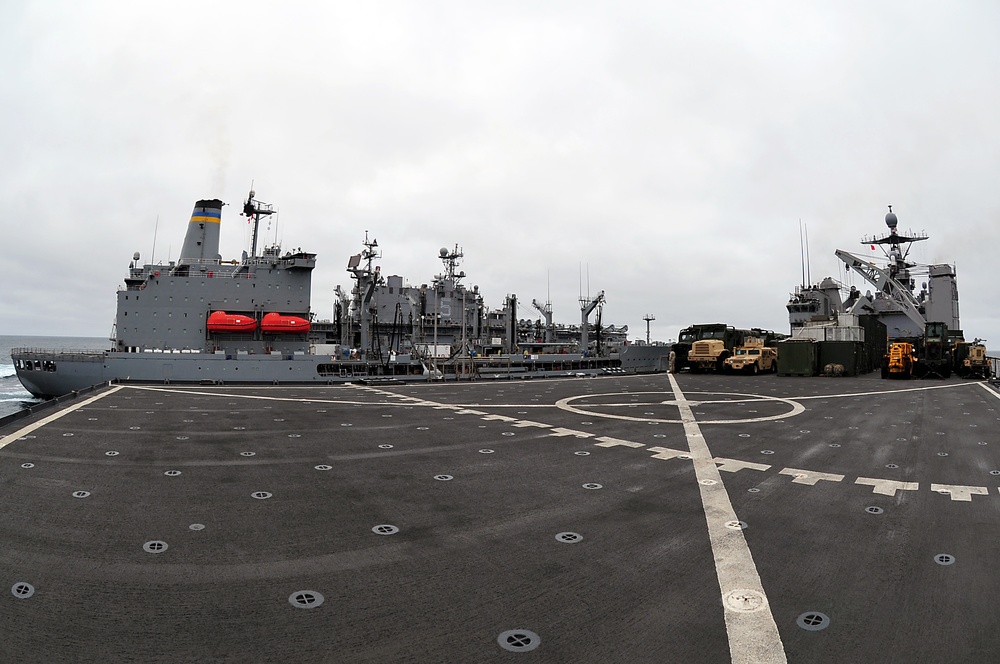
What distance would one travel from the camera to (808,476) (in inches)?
305

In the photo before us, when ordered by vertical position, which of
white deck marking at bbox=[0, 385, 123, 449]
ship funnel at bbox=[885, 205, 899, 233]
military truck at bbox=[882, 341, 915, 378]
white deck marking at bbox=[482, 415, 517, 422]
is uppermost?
ship funnel at bbox=[885, 205, 899, 233]

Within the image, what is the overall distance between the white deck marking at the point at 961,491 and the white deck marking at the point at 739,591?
3.12 metres

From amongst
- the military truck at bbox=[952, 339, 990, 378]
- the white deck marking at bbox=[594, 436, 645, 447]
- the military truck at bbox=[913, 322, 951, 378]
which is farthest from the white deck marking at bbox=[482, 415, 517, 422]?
the military truck at bbox=[952, 339, 990, 378]

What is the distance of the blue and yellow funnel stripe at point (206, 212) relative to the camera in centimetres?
3522

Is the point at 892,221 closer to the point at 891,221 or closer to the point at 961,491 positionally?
the point at 891,221

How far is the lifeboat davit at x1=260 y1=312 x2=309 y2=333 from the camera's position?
33.0 meters

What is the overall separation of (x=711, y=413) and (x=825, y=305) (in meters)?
50.4

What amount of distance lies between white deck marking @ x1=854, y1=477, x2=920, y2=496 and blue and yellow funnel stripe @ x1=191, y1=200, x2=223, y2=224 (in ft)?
131

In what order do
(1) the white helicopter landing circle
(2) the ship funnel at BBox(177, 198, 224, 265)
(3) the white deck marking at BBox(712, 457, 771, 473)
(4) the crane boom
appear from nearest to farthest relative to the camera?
(3) the white deck marking at BBox(712, 457, 771, 473), (1) the white helicopter landing circle, (2) the ship funnel at BBox(177, 198, 224, 265), (4) the crane boom

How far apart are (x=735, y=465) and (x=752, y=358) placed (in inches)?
1141

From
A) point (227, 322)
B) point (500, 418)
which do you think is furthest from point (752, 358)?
point (227, 322)

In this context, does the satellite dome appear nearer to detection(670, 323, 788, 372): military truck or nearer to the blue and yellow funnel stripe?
detection(670, 323, 788, 372): military truck

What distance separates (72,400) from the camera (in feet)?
55.8

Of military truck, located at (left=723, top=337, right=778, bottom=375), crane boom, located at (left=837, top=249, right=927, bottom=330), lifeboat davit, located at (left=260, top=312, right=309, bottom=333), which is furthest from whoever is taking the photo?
crane boom, located at (left=837, top=249, right=927, bottom=330)
